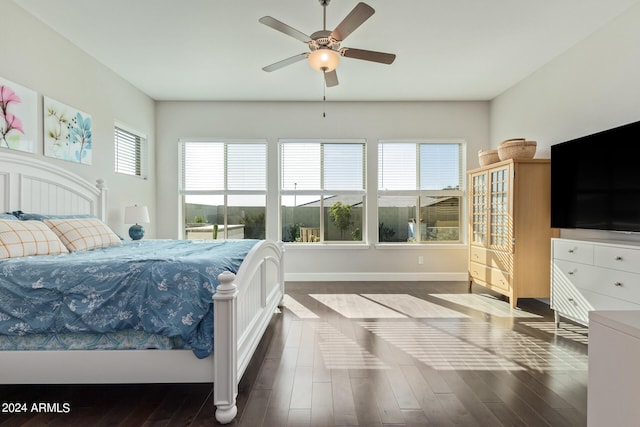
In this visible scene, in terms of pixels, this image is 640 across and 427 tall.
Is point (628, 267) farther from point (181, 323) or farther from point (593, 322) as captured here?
point (181, 323)

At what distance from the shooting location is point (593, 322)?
95 centimetres

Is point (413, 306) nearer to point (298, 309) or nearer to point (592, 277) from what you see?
point (298, 309)

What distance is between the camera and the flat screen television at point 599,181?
2447 mm

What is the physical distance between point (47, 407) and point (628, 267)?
3.93 m

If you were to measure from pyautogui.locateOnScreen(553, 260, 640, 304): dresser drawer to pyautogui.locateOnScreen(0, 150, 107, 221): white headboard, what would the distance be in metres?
4.79

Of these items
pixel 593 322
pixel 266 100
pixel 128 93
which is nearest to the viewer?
pixel 593 322

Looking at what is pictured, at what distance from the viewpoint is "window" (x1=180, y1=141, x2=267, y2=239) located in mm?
4980

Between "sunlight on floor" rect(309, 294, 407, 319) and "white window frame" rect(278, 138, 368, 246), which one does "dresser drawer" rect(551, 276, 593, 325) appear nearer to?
"sunlight on floor" rect(309, 294, 407, 319)

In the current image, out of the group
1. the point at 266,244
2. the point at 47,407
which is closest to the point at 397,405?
the point at 266,244

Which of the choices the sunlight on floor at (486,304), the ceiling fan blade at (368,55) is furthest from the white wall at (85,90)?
the sunlight on floor at (486,304)

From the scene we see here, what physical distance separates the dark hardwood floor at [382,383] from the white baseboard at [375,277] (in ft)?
5.13

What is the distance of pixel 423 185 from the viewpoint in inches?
197

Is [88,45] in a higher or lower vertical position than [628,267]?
higher

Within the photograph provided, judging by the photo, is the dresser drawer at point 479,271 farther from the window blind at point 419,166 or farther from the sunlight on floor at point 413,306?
the window blind at point 419,166
